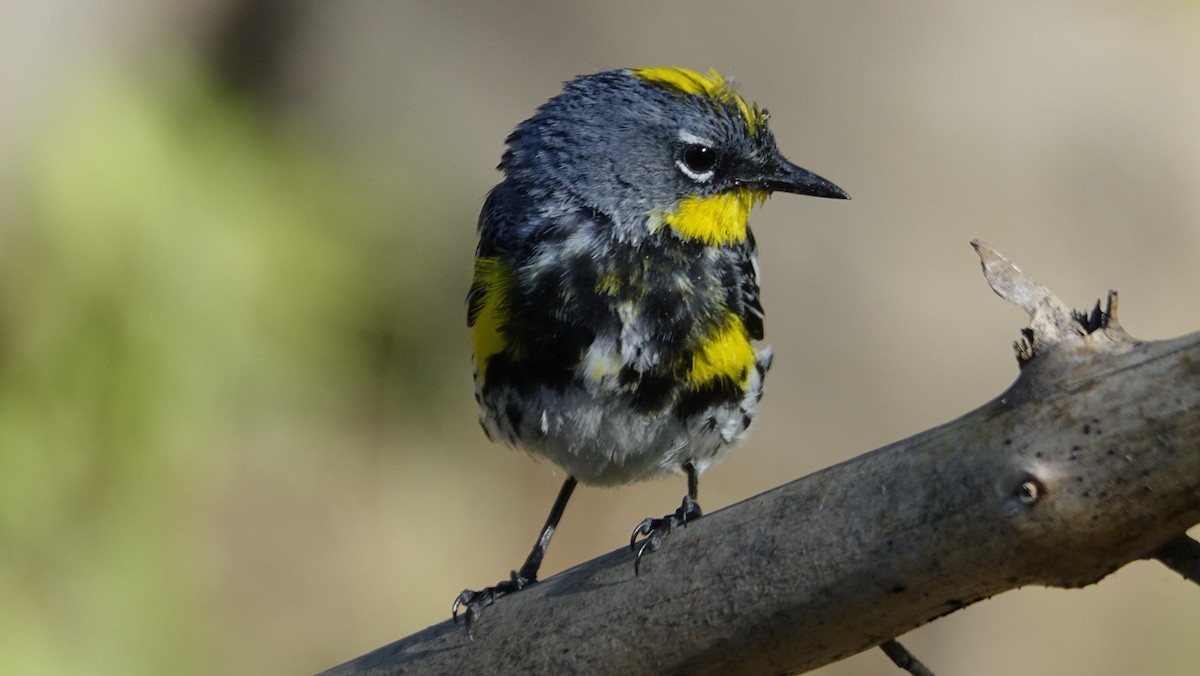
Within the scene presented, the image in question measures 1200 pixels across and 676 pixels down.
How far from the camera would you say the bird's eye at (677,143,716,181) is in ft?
12.0

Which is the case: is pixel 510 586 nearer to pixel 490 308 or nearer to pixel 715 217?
pixel 490 308

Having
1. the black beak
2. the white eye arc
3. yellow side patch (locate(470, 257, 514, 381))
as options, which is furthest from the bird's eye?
yellow side patch (locate(470, 257, 514, 381))

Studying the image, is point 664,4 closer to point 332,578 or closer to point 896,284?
point 896,284

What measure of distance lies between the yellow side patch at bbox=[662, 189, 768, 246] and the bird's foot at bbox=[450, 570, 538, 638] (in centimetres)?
102

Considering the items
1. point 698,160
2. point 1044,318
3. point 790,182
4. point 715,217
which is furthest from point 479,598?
point 1044,318

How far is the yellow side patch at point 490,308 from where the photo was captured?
342 cm

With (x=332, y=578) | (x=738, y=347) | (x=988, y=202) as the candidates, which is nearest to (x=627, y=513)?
(x=332, y=578)

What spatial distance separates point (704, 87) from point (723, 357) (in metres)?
0.83

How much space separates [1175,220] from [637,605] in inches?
200

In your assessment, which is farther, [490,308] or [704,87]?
[704,87]

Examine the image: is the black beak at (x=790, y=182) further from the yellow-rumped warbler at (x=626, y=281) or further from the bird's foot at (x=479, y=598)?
the bird's foot at (x=479, y=598)

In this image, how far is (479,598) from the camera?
3.20 m

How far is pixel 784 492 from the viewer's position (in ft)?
8.55

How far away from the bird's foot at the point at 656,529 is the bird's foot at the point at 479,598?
0.35 metres
